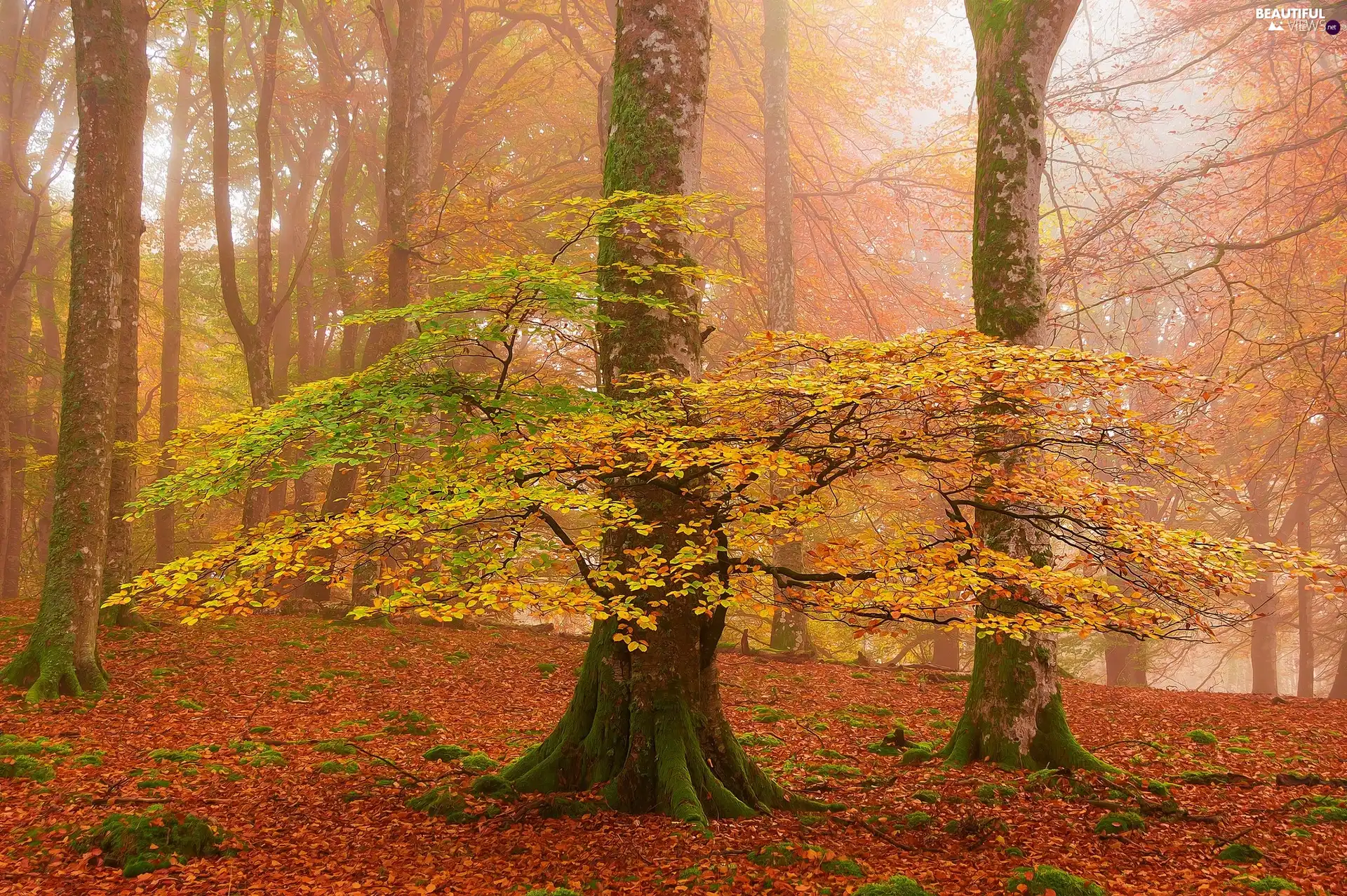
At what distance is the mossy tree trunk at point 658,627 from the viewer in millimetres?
5711

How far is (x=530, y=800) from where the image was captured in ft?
19.0

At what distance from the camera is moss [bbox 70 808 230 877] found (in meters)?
4.70

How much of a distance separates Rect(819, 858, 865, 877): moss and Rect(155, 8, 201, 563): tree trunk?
15.6m

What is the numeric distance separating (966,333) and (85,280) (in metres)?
9.22

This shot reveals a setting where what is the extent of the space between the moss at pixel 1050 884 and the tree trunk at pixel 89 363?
8.99m

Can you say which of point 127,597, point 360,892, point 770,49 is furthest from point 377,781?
point 770,49

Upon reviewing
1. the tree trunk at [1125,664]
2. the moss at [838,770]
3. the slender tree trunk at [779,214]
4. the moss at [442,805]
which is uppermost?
the slender tree trunk at [779,214]

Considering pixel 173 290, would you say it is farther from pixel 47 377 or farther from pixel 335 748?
pixel 335 748

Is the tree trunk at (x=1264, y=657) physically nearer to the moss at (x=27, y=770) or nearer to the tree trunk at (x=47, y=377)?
the moss at (x=27, y=770)

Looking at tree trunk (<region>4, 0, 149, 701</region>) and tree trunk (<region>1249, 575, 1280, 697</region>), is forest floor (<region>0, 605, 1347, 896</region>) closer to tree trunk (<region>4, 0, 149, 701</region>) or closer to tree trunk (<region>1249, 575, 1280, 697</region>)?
tree trunk (<region>4, 0, 149, 701</region>)

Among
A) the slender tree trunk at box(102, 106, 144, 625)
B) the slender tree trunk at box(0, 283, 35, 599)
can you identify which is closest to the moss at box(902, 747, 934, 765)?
the slender tree trunk at box(102, 106, 144, 625)

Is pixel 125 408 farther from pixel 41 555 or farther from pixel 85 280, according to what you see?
pixel 41 555

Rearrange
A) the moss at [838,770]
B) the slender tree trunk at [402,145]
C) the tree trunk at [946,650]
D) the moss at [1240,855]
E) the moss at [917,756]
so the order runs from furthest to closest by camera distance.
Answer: the tree trunk at [946,650] < the slender tree trunk at [402,145] < the moss at [917,756] < the moss at [838,770] < the moss at [1240,855]

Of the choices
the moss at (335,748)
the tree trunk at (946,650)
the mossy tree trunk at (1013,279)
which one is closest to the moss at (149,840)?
the moss at (335,748)
